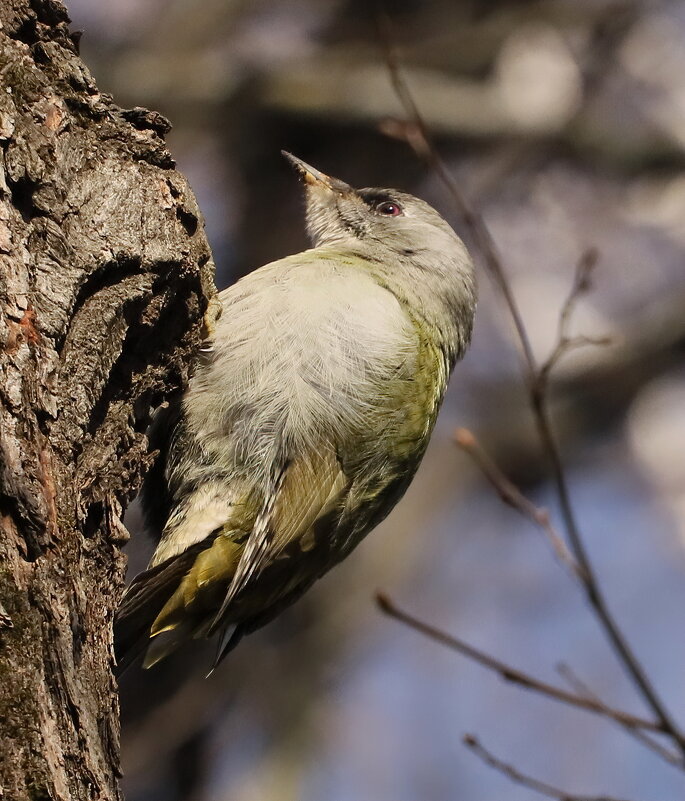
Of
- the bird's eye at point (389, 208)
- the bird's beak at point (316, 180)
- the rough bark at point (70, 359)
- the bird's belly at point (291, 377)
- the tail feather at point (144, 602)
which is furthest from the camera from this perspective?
the bird's beak at point (316, 180)

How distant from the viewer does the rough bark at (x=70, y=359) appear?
248 cm

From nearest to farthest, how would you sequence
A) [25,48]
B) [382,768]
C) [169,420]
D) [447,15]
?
[25,48] < [169,420] < [382,768] < [447,15]

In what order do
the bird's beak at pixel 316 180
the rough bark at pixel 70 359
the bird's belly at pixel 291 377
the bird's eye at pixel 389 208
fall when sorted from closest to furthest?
1. the rough bark at pixel 70 359
2. the bird's belly at pixel 291 377
3. the bird's eye at pixel 389 208
4. the bird's beak at pixel 316 180

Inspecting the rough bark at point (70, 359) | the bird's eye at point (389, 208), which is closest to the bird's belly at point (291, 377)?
the rough bark at point (70, 359)

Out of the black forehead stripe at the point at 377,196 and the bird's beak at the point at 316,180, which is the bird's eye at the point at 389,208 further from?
the bird's beak at the point at 316,180

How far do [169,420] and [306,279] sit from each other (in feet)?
2.35

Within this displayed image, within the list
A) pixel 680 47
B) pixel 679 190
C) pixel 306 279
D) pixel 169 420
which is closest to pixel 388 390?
pixel 306 279

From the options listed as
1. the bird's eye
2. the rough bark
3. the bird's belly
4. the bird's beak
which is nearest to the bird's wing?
the bird's belly

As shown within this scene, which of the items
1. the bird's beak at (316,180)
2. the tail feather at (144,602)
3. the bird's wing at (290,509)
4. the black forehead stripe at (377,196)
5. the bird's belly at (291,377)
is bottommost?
the tail feather at (144,602)

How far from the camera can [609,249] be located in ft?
35.9

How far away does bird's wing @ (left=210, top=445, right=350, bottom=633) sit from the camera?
3979 mm

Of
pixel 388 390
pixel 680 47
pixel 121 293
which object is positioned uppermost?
pixel 680 47

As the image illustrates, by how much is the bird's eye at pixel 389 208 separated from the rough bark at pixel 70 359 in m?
1.69

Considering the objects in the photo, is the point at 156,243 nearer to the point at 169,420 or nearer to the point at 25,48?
the point at 25,48
